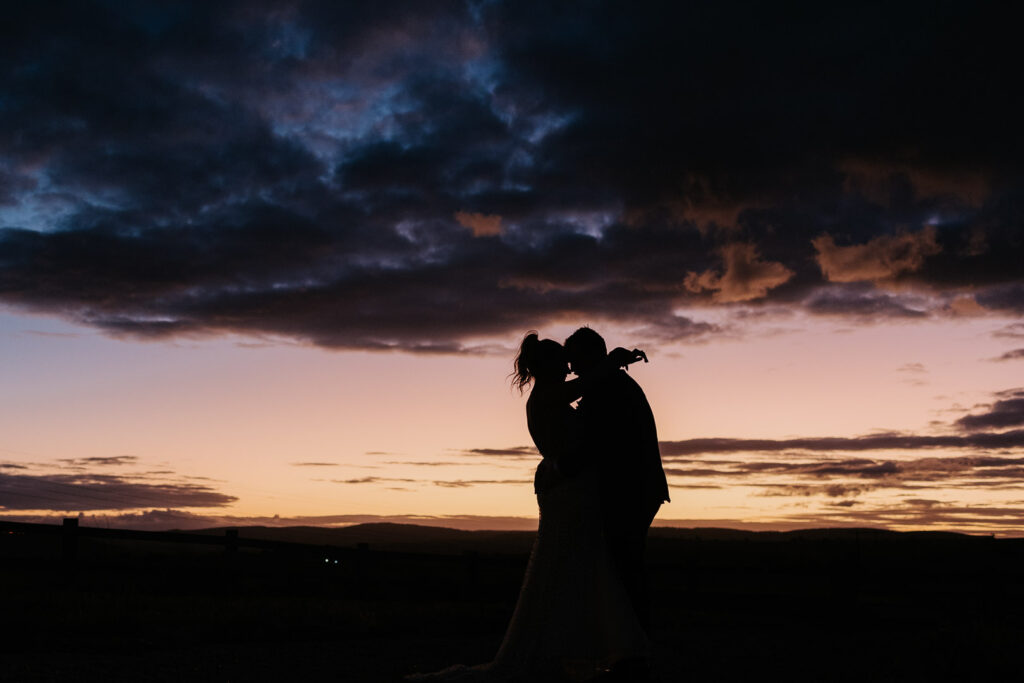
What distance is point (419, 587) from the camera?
15266 mm

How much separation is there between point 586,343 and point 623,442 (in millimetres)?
730

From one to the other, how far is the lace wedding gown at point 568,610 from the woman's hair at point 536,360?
77 centimetres

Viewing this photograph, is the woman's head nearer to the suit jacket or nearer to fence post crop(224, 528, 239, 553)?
the suit jacket

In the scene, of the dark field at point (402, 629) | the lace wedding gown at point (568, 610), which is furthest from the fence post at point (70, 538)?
the lace wedding gown at point (568, 610)

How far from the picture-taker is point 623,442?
19.2 ft

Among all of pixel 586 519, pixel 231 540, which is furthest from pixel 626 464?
pixel 231 540

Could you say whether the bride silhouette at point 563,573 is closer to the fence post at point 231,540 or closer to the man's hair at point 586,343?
the man's hair at point 586,343

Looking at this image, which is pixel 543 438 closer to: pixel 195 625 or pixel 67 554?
pixel 195 625

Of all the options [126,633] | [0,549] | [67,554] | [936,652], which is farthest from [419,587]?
[0,549]

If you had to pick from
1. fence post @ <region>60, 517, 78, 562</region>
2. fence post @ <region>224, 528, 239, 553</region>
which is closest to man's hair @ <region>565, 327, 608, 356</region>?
fence post @ <region>60, 517, 78, 562</region>

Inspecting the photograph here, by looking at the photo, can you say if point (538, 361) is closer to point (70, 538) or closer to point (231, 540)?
point (70, 538)

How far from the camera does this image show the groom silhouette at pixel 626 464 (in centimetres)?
585

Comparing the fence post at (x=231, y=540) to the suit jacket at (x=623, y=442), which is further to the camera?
the fence post at (x=231, y=540)

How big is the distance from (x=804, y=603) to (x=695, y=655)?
6.13 m
